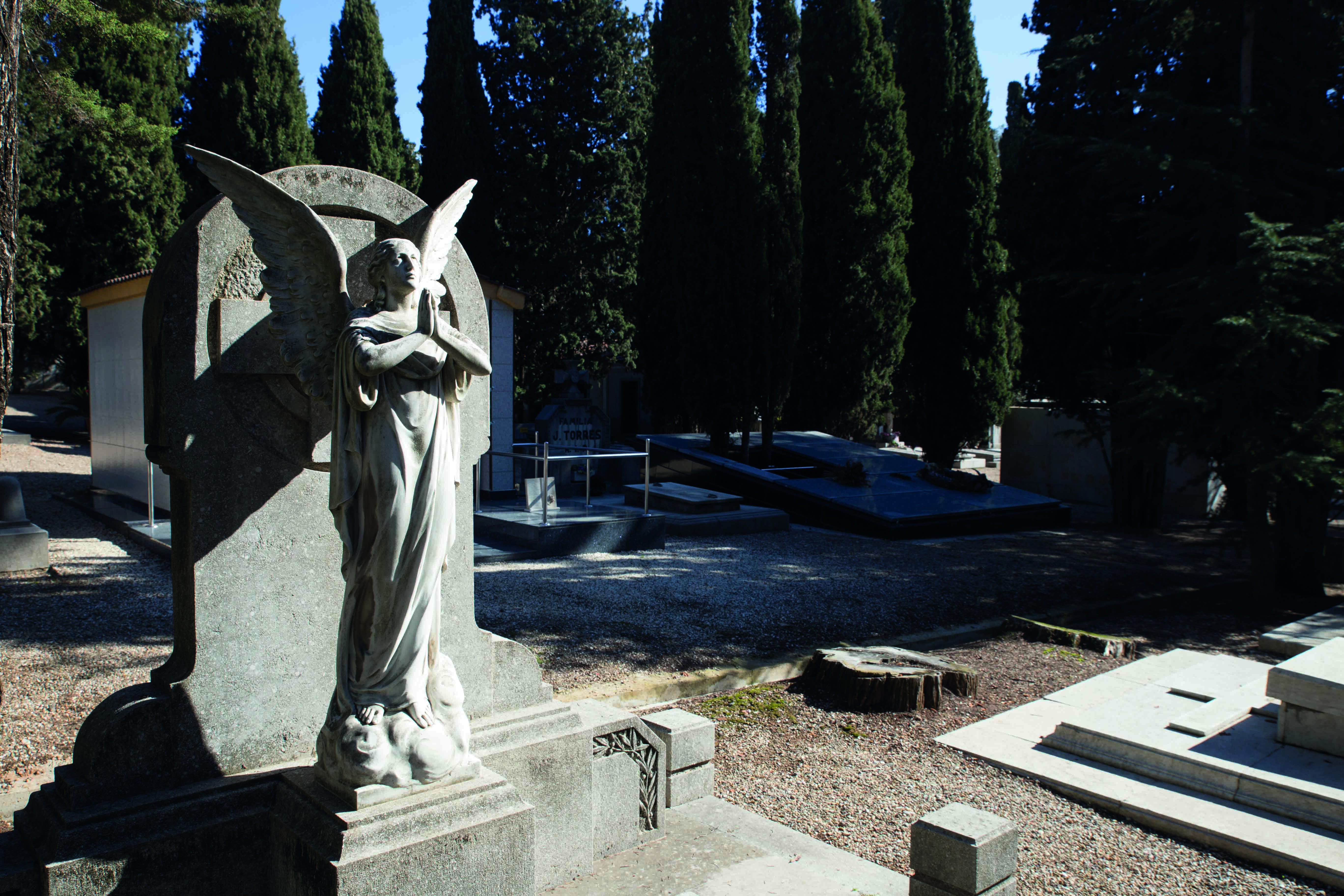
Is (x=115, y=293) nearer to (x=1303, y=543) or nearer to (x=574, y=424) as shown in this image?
(x=574, y=424)

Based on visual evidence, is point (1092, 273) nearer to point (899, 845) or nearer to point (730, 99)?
point (730, 99)

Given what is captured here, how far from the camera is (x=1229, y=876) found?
4.04 m

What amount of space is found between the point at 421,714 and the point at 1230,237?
10.5 meters

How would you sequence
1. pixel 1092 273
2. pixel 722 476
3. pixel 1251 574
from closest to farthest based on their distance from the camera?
pixel 1251 574 → pixel 1092 273 → pixel 722 476

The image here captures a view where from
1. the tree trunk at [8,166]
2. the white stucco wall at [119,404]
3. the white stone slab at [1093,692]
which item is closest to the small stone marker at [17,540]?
the white stucco wall at [119,404]

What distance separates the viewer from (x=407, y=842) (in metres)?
2.45

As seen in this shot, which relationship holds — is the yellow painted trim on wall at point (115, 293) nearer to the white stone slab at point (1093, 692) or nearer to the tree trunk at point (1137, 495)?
the white stone slab at point (1093, 692)

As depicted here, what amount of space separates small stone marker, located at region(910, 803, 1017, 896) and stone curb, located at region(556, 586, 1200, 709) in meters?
1.96

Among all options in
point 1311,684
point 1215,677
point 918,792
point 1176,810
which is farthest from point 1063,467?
point 918,792

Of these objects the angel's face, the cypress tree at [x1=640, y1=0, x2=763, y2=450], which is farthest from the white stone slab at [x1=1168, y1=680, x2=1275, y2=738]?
the cypress tree at [x1=640, y1=0, x2=763, y2=450]

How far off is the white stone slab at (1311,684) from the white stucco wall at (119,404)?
35.1 feet

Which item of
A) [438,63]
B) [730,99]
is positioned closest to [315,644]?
[730,99]

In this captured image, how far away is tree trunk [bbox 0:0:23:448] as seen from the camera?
4.86 metres

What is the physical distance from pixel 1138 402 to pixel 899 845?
672cm
